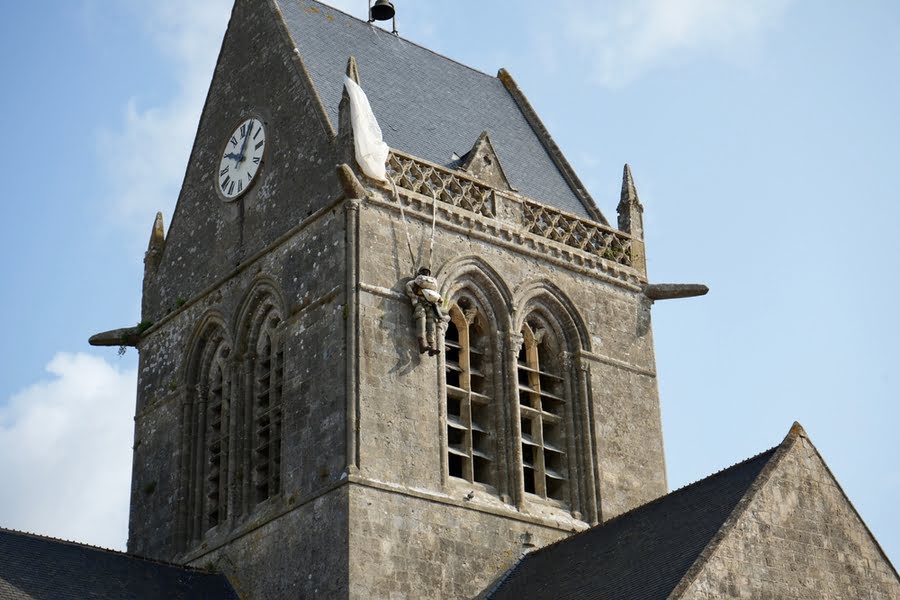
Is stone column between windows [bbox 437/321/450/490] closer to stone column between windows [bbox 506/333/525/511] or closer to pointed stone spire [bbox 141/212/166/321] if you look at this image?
stone column between windows [bbox 506/333/525/511]

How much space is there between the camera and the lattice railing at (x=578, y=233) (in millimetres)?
28359

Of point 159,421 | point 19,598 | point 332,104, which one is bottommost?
point 19,598

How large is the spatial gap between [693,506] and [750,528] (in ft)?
4.43

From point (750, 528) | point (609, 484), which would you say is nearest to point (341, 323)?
point (609, 484)

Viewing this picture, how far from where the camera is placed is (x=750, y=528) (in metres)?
21.8

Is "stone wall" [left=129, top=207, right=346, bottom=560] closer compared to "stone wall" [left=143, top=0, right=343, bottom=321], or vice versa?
"stone wall" [left=129, top=207, right=346, bottom=560]

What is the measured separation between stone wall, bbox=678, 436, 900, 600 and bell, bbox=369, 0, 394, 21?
1300 cm

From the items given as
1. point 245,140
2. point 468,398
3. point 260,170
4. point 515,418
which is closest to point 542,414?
point 515,418

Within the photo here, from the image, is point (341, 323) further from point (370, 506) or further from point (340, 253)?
point (370, 506)

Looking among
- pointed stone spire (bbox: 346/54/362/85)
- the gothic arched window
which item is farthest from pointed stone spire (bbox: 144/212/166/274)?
pointed stone spire (bbox: 346/54/362/85)

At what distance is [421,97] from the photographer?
2991 cm

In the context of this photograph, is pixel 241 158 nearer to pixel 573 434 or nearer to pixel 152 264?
pixel 152 264

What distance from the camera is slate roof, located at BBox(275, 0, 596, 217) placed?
93.5 feet

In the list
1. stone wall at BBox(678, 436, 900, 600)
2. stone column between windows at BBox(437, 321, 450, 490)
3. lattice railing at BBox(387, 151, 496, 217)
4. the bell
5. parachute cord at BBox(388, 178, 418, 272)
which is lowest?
stone wall at BBox(678, 436, 900, 600)
